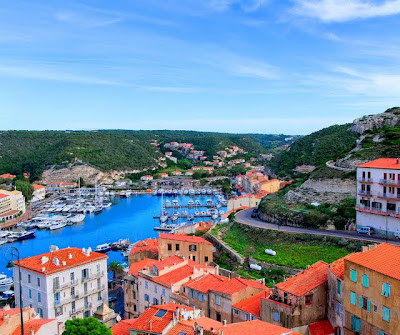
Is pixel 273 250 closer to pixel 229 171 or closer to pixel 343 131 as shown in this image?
pixel 343 131

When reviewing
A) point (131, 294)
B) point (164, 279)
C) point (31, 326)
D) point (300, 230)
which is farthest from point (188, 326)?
point (300, 230)

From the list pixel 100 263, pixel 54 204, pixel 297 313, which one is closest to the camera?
pixel 297 313

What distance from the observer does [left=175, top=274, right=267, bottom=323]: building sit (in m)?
22.1

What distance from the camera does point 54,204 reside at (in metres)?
93.9

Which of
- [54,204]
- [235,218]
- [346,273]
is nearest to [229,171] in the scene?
[54,204]

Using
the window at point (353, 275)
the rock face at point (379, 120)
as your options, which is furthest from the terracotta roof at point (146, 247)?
the rock face at point (379, 120)

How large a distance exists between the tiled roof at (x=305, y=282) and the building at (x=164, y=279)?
8.04 meters

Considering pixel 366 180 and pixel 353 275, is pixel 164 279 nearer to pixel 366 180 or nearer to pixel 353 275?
pixel 353 275

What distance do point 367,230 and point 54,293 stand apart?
2522cm

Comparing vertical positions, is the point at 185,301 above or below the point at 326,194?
below

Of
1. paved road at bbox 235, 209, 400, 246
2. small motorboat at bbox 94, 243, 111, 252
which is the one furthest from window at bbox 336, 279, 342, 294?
small motorboat at bbox 94, 243, 111, 252

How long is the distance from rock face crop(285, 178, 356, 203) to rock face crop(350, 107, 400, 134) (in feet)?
85.0

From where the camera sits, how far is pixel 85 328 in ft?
59.2

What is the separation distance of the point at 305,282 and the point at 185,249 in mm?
17871
